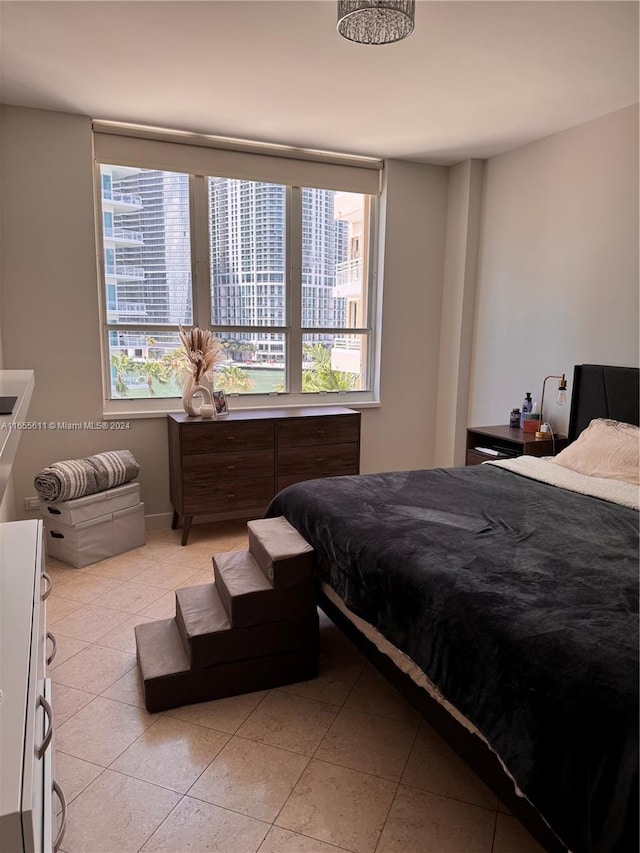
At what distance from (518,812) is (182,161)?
395 cm

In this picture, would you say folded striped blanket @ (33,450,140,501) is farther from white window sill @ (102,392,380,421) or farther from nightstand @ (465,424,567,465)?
nightstand @ (465,424,567,465)

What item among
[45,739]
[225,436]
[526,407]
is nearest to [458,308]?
[526,407]

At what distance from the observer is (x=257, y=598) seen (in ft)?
7.02

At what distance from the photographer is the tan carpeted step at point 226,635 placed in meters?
2.11

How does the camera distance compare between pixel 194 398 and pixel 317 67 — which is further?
pixel 194 398

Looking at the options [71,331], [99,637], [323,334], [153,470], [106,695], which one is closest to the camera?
[106,695]

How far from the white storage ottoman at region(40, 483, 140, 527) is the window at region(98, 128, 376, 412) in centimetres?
67

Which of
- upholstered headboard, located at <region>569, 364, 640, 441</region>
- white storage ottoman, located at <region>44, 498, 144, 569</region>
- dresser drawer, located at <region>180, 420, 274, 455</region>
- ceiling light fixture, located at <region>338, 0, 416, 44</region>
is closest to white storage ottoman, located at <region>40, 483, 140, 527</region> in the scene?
white storage ottoman, located at <region>44, 498, 144, 569</region>

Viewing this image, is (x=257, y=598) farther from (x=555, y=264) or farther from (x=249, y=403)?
(x=555, y=264)

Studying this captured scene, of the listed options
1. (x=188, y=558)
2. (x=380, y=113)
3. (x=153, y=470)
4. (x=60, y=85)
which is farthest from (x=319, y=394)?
(x=60, y=85)

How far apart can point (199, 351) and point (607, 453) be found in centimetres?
253

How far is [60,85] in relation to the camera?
2.96 metres

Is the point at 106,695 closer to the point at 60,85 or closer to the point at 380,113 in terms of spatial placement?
the point at 60,85

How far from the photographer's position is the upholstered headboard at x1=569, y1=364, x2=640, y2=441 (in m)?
3.07
